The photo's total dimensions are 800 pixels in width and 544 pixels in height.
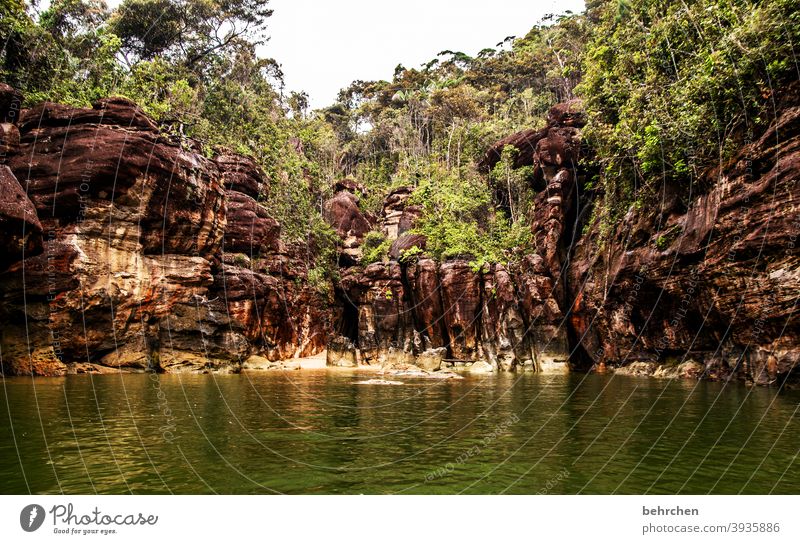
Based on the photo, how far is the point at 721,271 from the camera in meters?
19.1

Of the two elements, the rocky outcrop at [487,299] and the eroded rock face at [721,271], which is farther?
the rocky outcrop at [487,299]

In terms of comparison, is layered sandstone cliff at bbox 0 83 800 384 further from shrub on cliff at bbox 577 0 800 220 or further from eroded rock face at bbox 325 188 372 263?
eroded rock face at bbox 325 188 372 263

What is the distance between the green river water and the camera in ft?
22.7

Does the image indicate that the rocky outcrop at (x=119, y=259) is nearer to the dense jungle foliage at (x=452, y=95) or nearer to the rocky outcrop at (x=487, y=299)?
the dense jungle foliage at (x=452, y=95)

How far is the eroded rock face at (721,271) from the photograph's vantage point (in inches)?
651

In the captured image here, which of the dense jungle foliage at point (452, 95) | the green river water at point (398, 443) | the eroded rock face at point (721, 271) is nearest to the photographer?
the green river water at point (398, 443)

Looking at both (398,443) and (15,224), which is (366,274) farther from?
(398,443)

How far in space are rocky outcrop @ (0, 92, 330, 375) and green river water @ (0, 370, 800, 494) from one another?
8.52 meters

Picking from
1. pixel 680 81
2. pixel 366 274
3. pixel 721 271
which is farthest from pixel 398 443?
pixel 366 274

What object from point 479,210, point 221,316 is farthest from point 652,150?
point 221,316

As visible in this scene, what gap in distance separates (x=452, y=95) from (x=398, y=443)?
57.9 metres

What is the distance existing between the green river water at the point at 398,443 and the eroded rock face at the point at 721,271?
309cm

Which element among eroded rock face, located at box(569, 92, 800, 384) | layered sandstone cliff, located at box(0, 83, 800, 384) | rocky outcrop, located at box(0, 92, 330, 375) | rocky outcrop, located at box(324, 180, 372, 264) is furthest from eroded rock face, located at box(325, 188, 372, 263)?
eroded rock face, located at box(569, 92, 800, 384)

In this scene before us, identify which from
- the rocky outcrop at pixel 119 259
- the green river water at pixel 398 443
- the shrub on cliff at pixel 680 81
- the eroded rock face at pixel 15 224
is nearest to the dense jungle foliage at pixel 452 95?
the shrub on cliff at pixel 680 81
